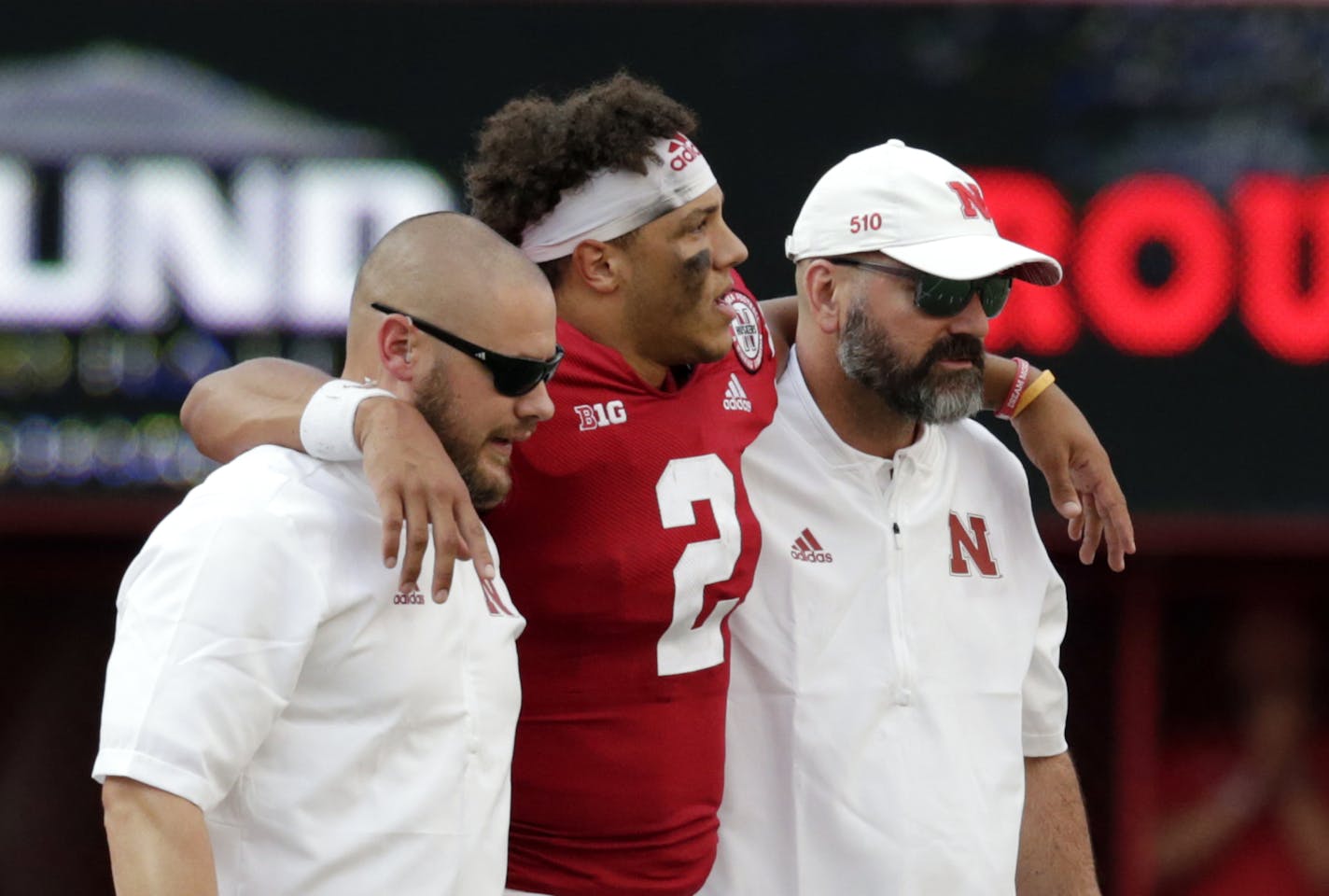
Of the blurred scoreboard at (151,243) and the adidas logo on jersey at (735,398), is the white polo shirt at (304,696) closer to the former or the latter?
the adidas logo on jersey at (735,398)

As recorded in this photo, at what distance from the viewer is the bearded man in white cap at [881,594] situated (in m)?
3.04

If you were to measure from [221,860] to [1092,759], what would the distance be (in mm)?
4371

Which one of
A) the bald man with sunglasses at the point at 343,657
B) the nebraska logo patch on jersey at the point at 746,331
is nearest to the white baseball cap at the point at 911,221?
the nebraska logo patch on jersey at the point at 746,331

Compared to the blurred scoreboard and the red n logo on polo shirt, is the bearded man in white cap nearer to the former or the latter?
the red n logo on polo shirt

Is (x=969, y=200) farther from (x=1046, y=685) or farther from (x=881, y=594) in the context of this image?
(x=1046, y=685)

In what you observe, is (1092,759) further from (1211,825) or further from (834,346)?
(834,346)

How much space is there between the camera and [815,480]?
10.3 ft

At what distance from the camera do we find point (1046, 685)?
3.31 meters

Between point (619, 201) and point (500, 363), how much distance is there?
50 centimetres

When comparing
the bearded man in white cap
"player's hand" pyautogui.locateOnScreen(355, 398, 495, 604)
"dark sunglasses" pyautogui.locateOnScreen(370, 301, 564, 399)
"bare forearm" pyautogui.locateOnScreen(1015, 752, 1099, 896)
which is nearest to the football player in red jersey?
the bearded man in white cap

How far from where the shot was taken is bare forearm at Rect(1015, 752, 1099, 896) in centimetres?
333

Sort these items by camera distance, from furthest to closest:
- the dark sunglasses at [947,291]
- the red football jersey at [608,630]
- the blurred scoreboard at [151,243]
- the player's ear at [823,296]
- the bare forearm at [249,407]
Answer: the blurred scoreboard at [151,243], the player's ear at [823,296], the dark sunglasses at [947,291], the red football jersey at [608,630], the bare forearm at [249,407]

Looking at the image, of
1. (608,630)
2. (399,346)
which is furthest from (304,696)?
(608,630)

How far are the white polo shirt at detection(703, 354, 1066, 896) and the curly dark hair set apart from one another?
491 mm
